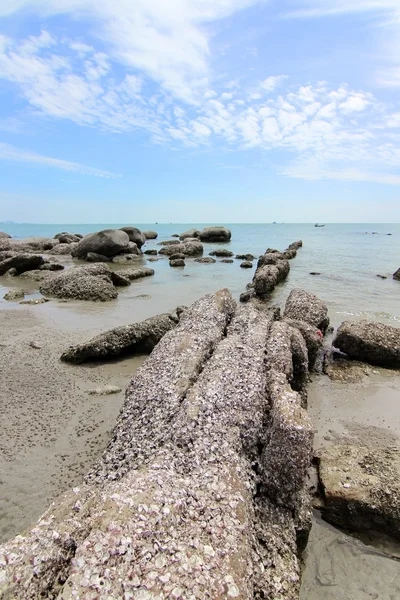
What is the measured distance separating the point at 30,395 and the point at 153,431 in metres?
3.56

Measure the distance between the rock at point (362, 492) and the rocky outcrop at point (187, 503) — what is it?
23.6 inches

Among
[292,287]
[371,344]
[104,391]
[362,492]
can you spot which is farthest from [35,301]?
[362,492]

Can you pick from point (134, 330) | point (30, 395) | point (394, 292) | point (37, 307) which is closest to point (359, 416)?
point (134, 330)

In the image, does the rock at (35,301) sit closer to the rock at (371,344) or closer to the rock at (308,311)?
the rock at (308,311)

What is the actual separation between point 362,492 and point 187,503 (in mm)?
2444

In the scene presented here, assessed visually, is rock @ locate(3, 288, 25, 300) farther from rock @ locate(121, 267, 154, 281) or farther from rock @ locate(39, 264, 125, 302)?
rock @ locate(121, 267, 154, 281)

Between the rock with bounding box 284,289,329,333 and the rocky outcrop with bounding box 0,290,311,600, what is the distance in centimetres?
471

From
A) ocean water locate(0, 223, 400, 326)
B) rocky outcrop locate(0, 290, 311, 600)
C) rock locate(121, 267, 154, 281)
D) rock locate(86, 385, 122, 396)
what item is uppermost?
rocky outcrop locate(0, 290, 311, 600)

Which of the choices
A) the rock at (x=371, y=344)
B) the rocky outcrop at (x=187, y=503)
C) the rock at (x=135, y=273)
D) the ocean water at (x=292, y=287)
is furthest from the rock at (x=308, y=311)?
the rock at (x=135, y=273)

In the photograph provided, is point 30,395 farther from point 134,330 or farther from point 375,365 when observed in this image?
point 375,365

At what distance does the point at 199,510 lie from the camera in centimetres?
347

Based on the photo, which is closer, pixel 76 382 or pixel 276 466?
pixel 276 466

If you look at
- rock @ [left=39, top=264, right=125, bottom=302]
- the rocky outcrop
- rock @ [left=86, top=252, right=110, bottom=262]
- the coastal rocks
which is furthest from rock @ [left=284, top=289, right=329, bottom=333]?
rock @ [left=86, top=252, right=110, bottom=262]

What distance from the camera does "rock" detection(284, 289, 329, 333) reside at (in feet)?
35.8
